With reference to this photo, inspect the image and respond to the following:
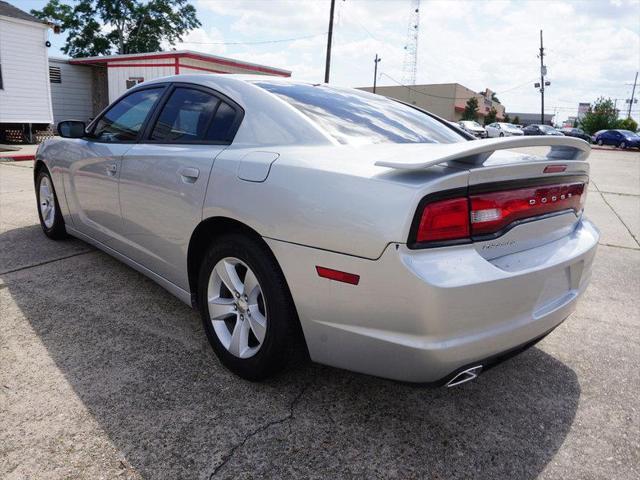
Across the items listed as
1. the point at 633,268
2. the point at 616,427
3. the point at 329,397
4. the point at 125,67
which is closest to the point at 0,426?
the point at 329,397

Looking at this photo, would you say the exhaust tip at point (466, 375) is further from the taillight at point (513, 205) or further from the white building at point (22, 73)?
the white building at point (22, 73)

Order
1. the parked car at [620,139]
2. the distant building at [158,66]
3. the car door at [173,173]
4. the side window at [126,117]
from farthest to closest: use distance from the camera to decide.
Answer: the parked car at [620,139]
the distant building at [158,66]
the side window at [126,117]
the car door at [173,173]

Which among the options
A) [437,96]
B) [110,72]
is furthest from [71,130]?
[437,96]

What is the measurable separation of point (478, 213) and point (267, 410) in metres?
1.28

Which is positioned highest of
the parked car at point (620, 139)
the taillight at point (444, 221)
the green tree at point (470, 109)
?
the green tree at point (470, 109)

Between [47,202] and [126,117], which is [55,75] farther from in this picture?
[126,117]

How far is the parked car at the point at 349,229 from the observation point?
69.2 inches

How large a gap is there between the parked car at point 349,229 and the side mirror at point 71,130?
107cm

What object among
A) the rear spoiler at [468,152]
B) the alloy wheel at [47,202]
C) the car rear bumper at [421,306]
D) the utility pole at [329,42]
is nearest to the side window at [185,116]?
the car rear bumper at [421,306]

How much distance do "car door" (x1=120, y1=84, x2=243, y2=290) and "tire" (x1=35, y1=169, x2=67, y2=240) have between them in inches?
66.1

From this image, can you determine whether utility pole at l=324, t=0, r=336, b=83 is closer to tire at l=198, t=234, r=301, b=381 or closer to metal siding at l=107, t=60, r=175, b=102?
metal siding at l=107, t=60, r=175, b=102

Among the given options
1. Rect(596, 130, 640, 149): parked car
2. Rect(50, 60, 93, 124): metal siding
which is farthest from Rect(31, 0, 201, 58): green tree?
Rect(596, 130, 640, 149): parked car

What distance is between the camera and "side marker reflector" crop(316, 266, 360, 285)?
1.83 m

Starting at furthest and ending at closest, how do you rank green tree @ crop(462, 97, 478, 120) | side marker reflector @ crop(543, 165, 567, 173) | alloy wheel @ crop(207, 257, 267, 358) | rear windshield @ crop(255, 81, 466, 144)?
green tree @ crop(462, 97, 478, 120)
rear windshield @ crop(255, 81, 466, 144)
alloy wheel @ crop(207, 257, 267, 358)
side marker reflector @ crop(543, 165, 567, 173)
